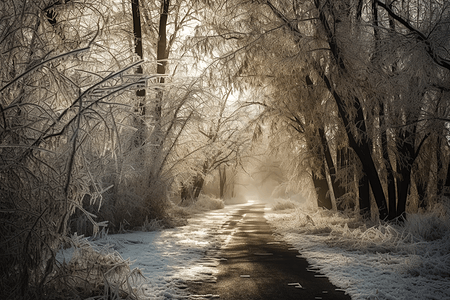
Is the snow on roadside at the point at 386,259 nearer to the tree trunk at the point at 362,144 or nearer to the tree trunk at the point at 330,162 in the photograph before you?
the tree trunk at the point at 362,144

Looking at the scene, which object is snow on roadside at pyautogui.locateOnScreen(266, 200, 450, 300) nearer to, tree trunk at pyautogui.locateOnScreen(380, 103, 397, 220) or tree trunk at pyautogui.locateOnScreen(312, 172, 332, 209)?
tree trunk at pyautogui.locateOnScreen(380, 103, 397, 220)

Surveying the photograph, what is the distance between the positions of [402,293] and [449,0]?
595cm

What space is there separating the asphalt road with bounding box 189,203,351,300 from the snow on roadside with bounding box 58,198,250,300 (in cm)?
20

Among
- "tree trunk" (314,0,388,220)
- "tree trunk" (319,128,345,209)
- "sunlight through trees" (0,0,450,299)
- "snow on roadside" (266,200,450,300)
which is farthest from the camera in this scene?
"tree trunk" (319,128,345,209)

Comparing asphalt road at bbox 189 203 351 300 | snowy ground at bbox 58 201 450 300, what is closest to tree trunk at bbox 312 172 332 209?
snowy ground at bbox 58 201 450 300

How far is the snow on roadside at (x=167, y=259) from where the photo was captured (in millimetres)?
3199

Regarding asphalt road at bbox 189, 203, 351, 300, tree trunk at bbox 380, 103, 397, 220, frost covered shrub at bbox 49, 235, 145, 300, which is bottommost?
asphalt road at bbox 189, 203, 351, 300

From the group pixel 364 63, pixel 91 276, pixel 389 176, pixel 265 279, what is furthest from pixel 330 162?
pixel 91 276

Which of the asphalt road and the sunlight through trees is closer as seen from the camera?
the sunlight through trees

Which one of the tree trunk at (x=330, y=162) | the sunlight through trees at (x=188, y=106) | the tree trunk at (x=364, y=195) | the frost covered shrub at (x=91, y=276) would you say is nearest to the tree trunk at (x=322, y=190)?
the sunlight through trees at (x=188, y=106)

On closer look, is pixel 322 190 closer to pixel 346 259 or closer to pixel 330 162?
pixel 330 162

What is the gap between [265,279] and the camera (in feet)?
12.4

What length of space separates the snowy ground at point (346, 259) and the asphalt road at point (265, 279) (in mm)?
160

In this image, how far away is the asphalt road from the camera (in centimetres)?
321
